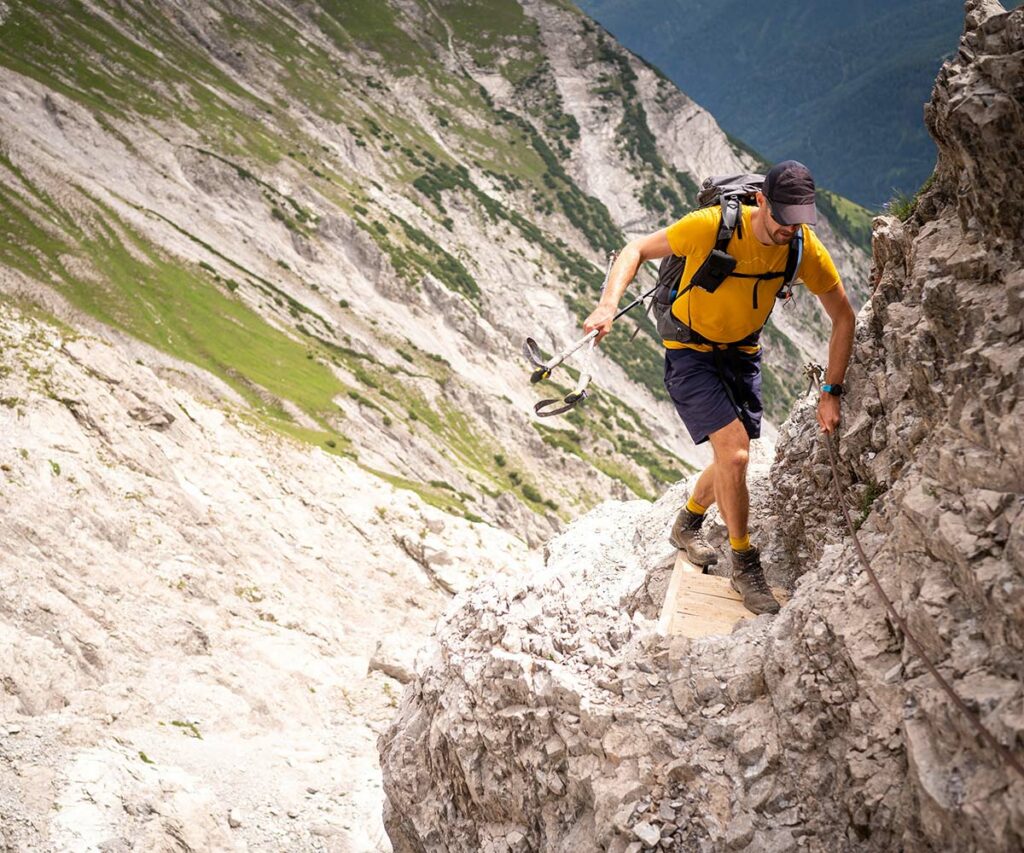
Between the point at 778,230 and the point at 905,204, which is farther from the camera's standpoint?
the point at 905,204

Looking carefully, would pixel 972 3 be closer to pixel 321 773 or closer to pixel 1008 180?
pixel 1008 180

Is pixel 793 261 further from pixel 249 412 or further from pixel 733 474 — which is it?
pixel 249 412

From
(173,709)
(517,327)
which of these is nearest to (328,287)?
A: (517,327)

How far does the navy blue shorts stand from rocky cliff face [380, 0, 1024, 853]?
1.12m

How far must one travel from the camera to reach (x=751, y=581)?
948cm

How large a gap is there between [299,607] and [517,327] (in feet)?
320

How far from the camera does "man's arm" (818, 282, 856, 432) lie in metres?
8.53

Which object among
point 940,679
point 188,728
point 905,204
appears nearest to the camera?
point 940,679

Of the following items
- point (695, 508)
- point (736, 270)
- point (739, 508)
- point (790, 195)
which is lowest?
point (695, 508)

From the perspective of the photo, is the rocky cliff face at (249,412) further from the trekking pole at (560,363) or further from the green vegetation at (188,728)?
the trekking pole at (560,363)

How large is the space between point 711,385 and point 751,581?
218 cm

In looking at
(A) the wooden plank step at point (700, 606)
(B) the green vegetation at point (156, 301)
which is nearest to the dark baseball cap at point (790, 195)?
(A) the wooden plank step at point (700, 606)

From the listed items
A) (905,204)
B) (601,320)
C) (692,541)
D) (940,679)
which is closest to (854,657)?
(940,679)

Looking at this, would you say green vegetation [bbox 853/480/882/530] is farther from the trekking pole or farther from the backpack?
the trekking pole
